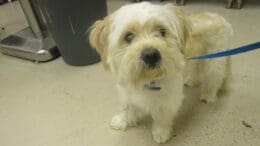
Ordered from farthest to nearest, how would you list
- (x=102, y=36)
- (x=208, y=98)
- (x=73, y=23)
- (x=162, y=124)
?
(x=73, y=23), (x=208, y=98), (x=162, y=124), (x=102, y=36)

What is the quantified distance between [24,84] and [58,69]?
10.0 inches

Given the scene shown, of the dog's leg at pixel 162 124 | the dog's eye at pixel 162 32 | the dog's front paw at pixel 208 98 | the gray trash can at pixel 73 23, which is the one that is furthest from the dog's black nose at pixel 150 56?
the gray trash can at pixel 73 23

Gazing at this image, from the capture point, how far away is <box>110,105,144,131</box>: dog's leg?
143 centimetres

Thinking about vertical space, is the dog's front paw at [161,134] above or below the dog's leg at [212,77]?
below

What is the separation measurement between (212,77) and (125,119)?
1.66 feet

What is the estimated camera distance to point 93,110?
62.6 inches

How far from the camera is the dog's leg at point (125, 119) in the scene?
1.43m

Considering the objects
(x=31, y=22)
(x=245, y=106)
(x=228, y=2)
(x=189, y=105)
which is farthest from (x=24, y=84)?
(x=228, y=2)

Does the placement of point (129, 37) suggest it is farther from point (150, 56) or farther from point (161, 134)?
point (161, 134)

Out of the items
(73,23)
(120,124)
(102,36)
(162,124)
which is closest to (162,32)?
(102,36)

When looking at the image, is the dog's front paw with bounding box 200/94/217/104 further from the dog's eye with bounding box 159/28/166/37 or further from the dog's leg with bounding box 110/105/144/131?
the dog's eye with bounding box 159/28/166/37

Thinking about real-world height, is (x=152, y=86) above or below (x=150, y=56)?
below

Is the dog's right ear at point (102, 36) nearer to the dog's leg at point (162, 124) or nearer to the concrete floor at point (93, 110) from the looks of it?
the dog's leg at point (162, 124)

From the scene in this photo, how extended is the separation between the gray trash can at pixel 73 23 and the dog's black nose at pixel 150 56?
892mm
